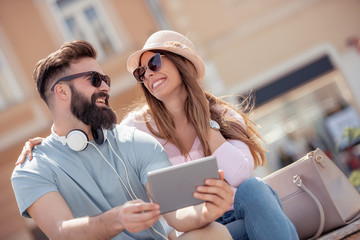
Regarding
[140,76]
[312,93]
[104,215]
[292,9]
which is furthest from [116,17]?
[104,215]

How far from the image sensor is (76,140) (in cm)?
234

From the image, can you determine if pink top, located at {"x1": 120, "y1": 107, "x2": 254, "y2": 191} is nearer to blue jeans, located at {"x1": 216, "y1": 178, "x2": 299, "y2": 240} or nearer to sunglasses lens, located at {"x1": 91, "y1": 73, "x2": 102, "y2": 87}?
blue jeans, located at {"x1": 216, "y1": 178, "x2": 299, "y2": 240}

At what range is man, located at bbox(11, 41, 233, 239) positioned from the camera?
6.19 feet

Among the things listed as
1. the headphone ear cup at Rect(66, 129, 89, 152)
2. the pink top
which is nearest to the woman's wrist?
the pink top

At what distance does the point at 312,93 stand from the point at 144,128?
24.2 ft

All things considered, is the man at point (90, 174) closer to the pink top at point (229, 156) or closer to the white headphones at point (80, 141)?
the white headphones at point (80, 141)

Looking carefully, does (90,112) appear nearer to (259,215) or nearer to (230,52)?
(259,215)

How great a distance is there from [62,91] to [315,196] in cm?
170

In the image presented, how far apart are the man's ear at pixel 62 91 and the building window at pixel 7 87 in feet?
23.4

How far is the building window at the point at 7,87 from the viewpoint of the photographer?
9.23m

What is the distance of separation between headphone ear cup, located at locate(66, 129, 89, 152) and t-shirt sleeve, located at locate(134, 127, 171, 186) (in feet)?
0.96

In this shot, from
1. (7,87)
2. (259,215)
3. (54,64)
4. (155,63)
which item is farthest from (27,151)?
(7,87)

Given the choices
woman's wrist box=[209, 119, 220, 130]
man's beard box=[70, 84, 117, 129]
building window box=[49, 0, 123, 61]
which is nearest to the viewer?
man's beard box=[70, 84, 117, 129]

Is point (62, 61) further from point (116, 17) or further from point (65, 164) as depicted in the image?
point (116, 17)
